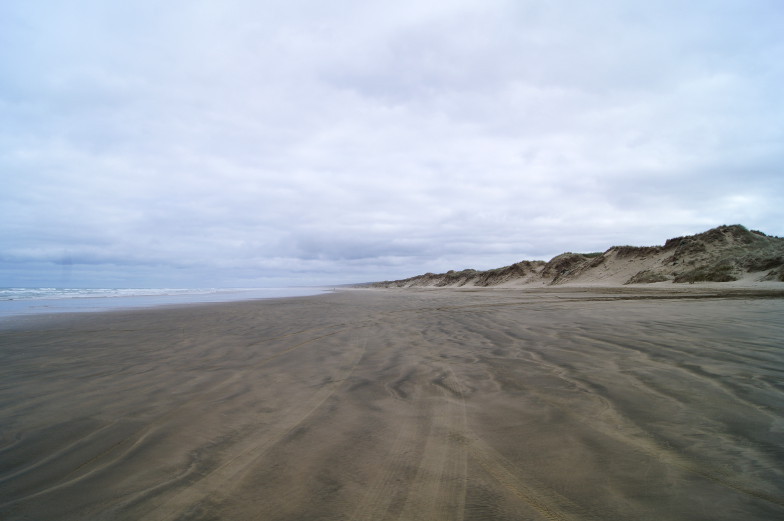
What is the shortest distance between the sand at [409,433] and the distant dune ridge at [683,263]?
1744 centimetres

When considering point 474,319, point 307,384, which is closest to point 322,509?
point 307,384

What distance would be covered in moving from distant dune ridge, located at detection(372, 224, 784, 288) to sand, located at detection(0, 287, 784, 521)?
57.2 ft

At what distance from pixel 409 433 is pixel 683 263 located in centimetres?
2788

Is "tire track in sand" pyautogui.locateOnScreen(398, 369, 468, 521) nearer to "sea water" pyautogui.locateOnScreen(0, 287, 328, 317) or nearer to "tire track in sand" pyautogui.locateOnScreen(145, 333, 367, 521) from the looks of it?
"tire track in sand" pyautogui.locateOnScreen(145, 333, 367, 521)

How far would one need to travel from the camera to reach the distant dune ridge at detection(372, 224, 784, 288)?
60.7 ft

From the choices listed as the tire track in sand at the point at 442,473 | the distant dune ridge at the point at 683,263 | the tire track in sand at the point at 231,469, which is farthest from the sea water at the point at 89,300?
the distant dune ridge at the point at 683,263

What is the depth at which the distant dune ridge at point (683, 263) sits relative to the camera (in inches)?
728

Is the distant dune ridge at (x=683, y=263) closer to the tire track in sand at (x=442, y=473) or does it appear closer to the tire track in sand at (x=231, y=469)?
the tire track in sand at (x=442, y=473)

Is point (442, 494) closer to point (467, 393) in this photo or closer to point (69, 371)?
point (467, 393)

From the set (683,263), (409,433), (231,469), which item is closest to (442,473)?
(409,433)

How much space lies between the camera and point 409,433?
2.68m

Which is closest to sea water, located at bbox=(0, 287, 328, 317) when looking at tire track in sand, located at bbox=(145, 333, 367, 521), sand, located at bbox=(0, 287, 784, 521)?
sand, located at bbox=(0, 287, 784, 521)

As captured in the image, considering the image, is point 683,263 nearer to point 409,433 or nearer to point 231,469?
point 409,433

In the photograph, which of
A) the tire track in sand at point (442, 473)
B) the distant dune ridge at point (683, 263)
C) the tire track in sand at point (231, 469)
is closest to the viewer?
the tire track in sand at point (442, 473)
